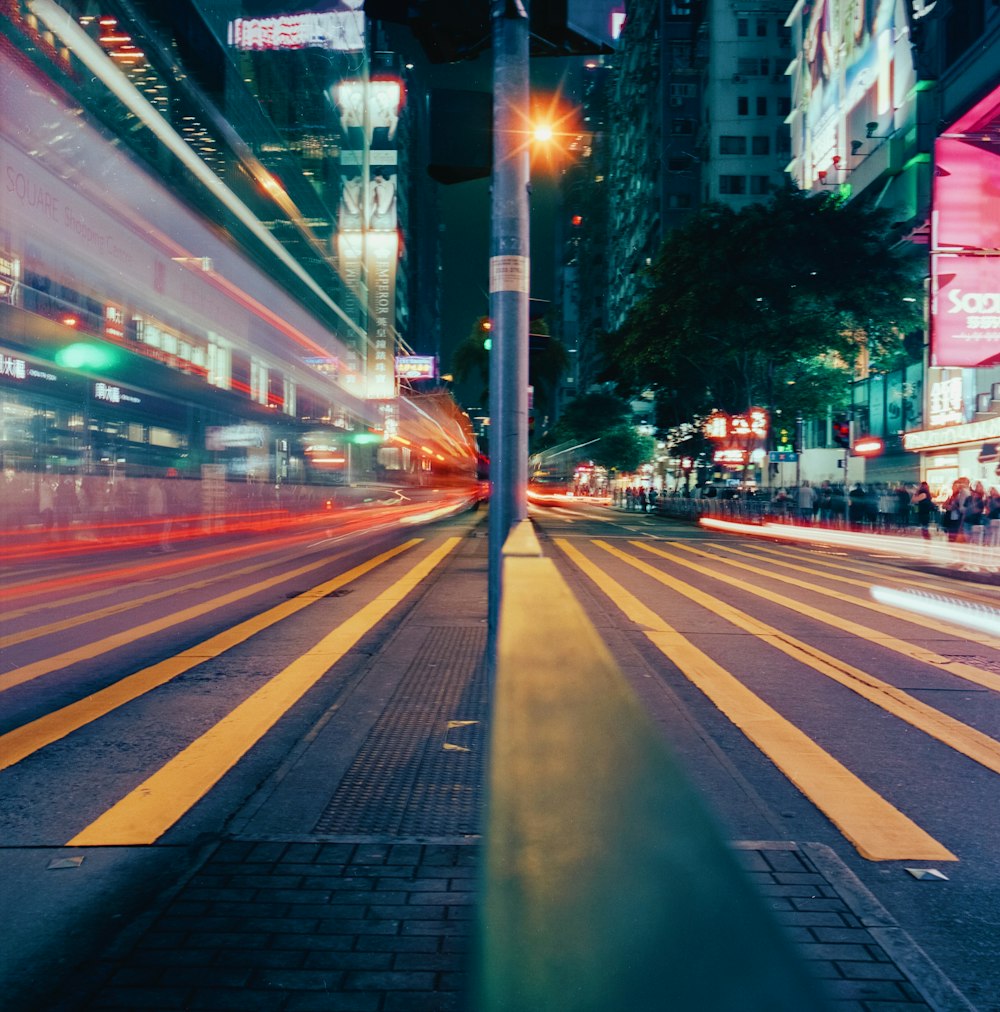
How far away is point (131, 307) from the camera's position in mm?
15641

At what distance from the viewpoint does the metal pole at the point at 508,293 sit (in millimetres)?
5137

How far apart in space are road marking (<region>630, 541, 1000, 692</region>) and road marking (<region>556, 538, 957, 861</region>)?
1.87m

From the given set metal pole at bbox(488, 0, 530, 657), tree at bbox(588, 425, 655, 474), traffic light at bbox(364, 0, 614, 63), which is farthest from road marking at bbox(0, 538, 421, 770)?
tree at bbox(588, 425, 655, 474)

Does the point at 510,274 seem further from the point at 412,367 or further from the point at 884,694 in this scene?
the point at 412,367

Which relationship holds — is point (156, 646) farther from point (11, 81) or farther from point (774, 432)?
point (774, 432)


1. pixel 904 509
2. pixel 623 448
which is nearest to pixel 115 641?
pixel 904 509

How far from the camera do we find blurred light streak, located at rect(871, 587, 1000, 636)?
33.7ft

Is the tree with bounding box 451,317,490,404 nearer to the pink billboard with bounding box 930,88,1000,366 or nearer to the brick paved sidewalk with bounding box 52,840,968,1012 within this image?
the brick paved sidewalk with bounding box 52,840,968,1012

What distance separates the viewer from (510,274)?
550 centimetres

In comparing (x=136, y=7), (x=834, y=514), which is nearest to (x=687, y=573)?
(x=834, y=514)

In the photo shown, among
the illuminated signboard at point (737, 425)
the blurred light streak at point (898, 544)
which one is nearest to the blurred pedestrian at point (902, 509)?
the blurred light streak at point (898, 544)

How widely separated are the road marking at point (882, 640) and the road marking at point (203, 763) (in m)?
4.98

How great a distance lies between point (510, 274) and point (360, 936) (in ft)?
12.4

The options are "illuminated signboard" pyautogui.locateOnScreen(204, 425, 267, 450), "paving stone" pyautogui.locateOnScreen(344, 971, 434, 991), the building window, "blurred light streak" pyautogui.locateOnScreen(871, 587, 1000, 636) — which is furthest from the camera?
the building window
